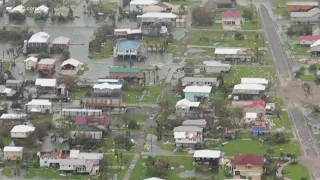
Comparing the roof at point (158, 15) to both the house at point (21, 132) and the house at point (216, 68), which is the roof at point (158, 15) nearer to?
the house at point (216, 68)

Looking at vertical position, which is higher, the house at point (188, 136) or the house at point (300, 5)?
the house at point (300, 5)

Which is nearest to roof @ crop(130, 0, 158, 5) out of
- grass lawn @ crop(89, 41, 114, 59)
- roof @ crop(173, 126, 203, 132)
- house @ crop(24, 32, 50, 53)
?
grass lawn @ crop(89, 41, 114, 59)

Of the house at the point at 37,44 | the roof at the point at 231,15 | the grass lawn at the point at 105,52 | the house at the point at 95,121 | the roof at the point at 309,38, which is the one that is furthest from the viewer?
the roof at the point at 231,15

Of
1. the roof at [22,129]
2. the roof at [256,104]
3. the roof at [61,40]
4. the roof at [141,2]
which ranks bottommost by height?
the roof at [61,40]

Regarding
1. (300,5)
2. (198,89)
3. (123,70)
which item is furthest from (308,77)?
(300,5)

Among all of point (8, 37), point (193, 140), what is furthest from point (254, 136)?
point (8, 37)

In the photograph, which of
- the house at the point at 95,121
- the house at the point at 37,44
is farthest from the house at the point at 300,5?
the house at the point at 95,121
